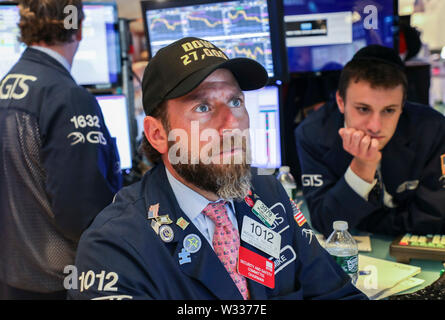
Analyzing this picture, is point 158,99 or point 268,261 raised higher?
point 158,99

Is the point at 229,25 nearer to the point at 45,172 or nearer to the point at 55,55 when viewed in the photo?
the point at 55,55

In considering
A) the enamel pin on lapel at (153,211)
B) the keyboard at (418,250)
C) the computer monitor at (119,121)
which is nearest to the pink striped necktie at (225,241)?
the enamel pin on lapel at (153,211)

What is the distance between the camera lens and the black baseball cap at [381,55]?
1.85m

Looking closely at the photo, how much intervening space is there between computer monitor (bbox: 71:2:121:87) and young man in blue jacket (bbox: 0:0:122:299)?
0.63 metres

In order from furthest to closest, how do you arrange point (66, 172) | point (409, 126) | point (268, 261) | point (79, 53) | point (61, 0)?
point (79, 53) → point (409, 126) → point (61, 0) → point (66, 172) → point (268, 261)

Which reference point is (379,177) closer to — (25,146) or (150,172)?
(150,172)

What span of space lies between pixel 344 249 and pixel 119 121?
1433 millimetres

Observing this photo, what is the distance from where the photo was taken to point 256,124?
2.04m

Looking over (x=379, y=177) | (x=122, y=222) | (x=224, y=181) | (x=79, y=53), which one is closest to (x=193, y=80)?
(x=224, y=181)

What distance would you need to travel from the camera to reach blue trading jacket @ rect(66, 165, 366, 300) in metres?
1.03

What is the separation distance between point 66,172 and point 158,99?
64 centimetres

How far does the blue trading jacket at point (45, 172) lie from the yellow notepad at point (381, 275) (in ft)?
3.13

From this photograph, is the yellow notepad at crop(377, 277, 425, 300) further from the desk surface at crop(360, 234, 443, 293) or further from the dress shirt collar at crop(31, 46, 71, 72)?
the dress shirt collar at crop(31, 46, 71, 72)

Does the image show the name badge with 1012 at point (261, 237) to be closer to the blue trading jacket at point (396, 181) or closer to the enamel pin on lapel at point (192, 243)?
the enamel pin on lapel at point (192, 243)
